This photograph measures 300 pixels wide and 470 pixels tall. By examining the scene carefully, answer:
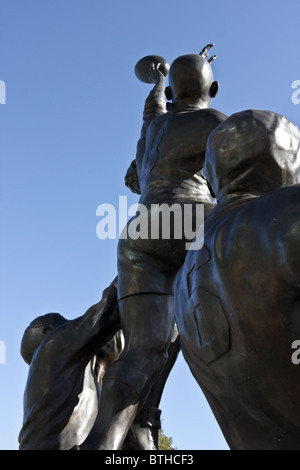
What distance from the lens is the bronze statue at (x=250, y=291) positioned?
246 centimetres

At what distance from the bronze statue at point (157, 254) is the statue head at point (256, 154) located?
1.32 metres

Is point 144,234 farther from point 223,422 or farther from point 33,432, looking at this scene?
point 223,422

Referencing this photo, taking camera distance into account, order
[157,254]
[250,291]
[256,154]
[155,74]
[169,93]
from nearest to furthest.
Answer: [250,291]
[256,154]
[157,254]
[169,93]
[155,74]

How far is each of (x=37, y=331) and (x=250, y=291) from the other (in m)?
2.75

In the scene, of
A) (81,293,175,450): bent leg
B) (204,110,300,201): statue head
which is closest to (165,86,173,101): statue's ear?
(81,293,175,450): bent leg

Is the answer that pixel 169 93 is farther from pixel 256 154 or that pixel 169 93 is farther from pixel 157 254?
pixel 256 154

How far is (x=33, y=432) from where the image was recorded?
437cm

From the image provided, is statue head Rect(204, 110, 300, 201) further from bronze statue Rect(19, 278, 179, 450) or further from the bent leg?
bronze statue Rect(19, 278, 179, 450)

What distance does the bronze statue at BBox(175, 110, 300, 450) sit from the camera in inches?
96.9

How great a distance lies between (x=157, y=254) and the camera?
14.2 feet

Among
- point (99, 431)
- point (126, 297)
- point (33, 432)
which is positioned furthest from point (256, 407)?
point (33, 432)

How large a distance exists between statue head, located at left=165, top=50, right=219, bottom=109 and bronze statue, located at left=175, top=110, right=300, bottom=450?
6.62ft

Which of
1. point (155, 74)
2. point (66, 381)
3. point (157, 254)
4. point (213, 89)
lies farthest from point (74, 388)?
point (155, 74)

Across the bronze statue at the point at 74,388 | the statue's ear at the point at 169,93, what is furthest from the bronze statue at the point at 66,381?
the statue's ear at the point at 169,93
